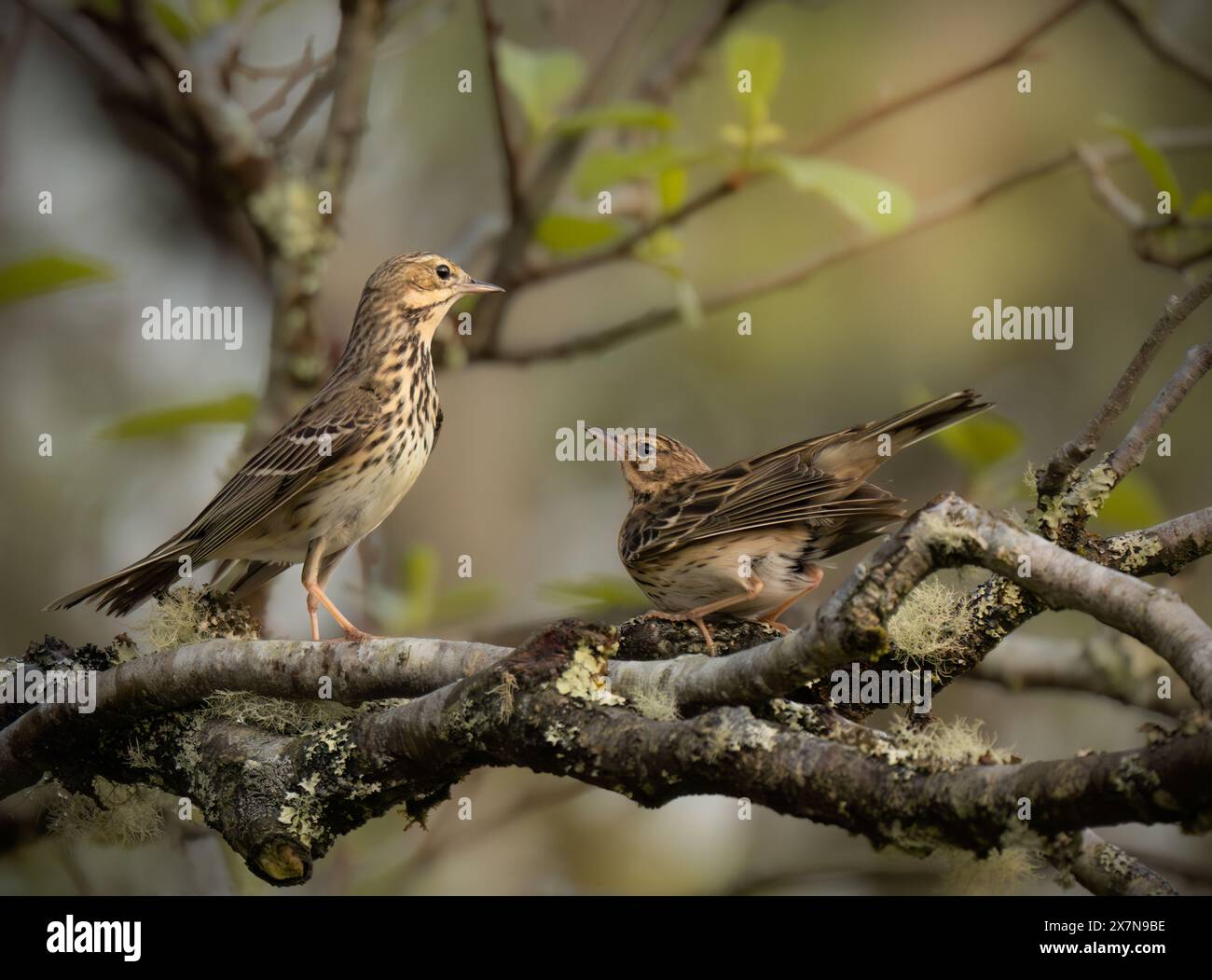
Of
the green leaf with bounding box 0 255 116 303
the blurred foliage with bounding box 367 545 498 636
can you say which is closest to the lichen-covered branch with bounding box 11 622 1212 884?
the green leaf with bounding box 0 255 116 303

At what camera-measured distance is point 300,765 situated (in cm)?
294

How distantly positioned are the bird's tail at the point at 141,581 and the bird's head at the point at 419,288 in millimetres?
1112

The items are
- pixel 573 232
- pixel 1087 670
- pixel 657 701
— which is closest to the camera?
pixel 657 701

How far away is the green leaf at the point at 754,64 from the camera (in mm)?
4152

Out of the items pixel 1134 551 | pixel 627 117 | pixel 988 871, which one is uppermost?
pixel 627 117

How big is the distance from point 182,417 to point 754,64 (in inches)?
86.3

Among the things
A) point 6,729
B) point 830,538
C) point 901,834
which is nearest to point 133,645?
point 6,729

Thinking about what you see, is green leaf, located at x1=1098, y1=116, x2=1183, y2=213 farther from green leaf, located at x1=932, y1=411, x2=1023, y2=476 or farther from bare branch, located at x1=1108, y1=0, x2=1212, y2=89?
bare branch, located at x1=1108, y1=0, x2=1212, y2=89

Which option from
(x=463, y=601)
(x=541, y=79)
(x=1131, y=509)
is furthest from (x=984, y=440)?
(x=463, y=601)

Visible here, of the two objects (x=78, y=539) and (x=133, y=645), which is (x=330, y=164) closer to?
(x=133, y=645)

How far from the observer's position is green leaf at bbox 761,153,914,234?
3969 millimetres

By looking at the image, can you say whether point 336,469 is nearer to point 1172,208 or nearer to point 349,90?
point 349,90

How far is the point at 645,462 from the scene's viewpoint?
4.61 m

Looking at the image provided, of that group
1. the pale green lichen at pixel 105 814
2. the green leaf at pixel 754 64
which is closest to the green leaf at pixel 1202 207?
the green leaf at pixel 754 64
